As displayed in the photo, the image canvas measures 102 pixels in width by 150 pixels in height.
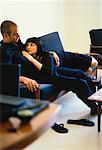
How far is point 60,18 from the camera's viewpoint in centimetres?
518

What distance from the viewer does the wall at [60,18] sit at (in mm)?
4094

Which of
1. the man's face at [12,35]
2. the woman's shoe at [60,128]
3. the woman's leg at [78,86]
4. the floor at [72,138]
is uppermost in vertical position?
the man's face at [12,35]

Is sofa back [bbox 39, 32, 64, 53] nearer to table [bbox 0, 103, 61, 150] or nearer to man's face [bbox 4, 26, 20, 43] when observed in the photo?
man's face [bbox 4, 26, 20, 43]

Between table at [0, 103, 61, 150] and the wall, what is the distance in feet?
9.25

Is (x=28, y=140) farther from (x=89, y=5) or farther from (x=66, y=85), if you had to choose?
(x=89, y=5)

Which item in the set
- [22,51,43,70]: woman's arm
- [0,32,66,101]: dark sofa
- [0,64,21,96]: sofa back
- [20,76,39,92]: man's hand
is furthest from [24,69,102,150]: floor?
[0,64,21,96]: sofa back

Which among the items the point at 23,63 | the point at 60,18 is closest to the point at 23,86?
the point at 23,63

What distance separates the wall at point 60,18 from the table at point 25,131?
2.82 meters

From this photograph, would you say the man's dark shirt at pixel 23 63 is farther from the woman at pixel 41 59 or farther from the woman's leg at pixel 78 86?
the woman's leg at pixel 78 86

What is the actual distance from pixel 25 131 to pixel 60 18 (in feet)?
14.2

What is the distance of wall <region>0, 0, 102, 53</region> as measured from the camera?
4.09 m

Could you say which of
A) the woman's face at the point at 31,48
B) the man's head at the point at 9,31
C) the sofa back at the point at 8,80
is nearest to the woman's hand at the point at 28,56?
the woman's face at the point at 31,48

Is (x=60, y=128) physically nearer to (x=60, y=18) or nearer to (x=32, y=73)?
(x=32, y=73)

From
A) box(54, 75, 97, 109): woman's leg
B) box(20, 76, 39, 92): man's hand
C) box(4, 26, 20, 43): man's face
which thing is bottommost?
box(54, 75, 97, 109): woman's leg
